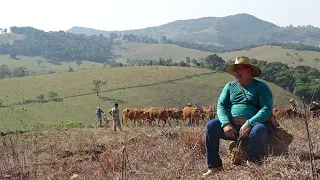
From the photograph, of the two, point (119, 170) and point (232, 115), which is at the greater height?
point (232, 115)

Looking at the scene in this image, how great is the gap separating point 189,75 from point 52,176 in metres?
68.3

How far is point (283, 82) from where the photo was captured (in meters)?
58.3

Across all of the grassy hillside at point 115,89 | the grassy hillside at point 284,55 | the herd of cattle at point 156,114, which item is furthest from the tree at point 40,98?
the grassy hillside at point 284,55

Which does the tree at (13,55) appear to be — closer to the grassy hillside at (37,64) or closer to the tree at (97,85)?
the grassy hillside at (37,64)

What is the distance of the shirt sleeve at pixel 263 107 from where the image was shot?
407cm

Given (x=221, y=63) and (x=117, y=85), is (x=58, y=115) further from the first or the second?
(x=221, y=63)

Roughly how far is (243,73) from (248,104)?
38cm

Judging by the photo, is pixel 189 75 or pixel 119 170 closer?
pixel 119 170

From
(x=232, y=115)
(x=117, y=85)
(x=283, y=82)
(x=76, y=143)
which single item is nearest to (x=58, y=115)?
(x=117, y=85)

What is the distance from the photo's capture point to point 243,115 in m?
4.26

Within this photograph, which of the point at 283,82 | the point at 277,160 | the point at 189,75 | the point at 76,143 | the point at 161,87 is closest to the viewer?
the point at 277,160

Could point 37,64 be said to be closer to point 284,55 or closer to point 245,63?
point 284,55

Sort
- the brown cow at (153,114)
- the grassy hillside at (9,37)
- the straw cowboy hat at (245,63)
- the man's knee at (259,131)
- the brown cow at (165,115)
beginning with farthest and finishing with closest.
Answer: the grassy hillside at (9,37) < the brown cow at (153,114) < the brown cow at (165,115) < the straw cowboy hat at (245,63) < the man's knee at (259,131)

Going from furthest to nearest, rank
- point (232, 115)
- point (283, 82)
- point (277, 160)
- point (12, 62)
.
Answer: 1. point (12, 62)
2. point (283, 82)
3. point (232, 115)
4. point (277, 160)
